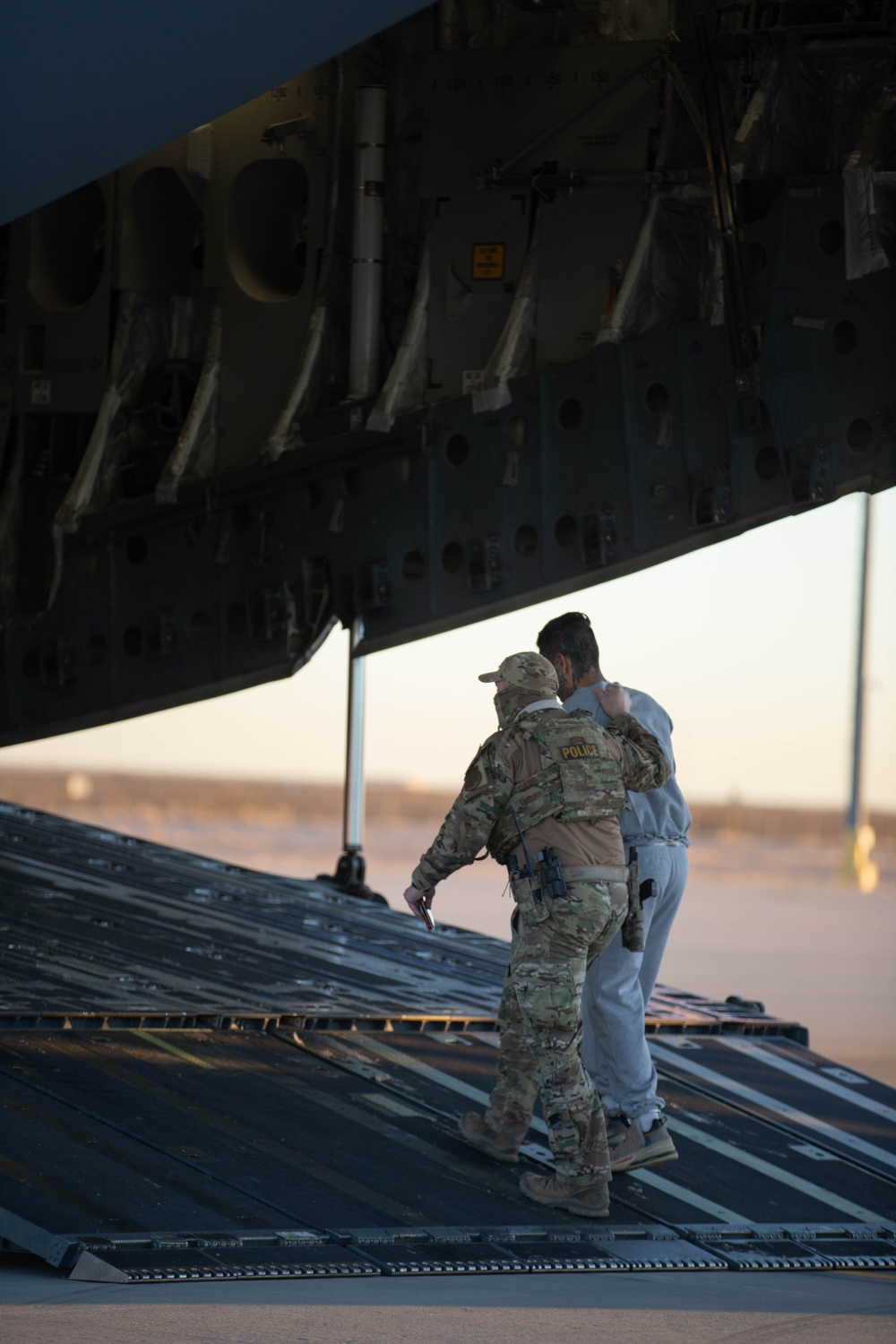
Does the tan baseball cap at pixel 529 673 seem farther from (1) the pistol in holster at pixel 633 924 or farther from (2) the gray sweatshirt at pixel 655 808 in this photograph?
(1) the pistol in holster at pixel 633 924

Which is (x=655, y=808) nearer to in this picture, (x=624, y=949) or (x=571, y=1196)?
(x=624, y=949)

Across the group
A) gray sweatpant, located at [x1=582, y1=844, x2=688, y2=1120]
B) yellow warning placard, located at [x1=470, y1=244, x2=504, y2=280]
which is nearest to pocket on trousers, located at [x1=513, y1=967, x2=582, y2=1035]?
gray sweatpant, located at [x1=582, y1=844, x2=688, y2=1120]

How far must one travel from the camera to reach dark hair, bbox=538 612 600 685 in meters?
5.38

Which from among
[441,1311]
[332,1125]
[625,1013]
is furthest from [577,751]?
[441,1311]

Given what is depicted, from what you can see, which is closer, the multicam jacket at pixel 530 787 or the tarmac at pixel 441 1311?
the tarmac at pixel 441 1311

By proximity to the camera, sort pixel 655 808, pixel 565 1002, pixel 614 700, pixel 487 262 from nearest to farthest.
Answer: pixel 565 1002, pixel 614 700, pixel 655 808, pixel 487 262

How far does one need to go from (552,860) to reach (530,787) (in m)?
0.22

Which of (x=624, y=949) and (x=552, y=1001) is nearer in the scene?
(x=552, y=1001)

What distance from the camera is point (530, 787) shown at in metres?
5.08

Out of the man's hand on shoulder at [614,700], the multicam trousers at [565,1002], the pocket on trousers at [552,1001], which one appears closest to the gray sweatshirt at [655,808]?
the man's hand on shoulder at [614,700]

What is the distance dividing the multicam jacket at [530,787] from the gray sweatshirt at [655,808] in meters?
0.40

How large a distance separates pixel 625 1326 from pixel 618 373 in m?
5.99

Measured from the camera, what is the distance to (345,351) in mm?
10305

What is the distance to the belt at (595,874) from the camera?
507cm
